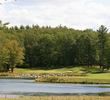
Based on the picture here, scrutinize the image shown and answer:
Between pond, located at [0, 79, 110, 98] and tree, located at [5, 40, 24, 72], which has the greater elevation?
tree, located at [5, 40, 24, 72]

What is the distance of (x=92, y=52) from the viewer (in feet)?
320

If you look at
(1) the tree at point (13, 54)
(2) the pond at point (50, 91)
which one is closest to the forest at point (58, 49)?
(1) the tree at point (13, 54)

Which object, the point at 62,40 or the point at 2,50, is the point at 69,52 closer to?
the point at 62,40

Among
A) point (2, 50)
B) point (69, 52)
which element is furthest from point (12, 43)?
point (69, 52)

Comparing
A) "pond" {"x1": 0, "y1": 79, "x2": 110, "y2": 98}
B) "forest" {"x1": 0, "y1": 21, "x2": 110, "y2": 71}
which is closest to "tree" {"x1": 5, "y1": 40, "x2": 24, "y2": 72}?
"forest" {"x1": 0, "y1": 21, "x2": 110, "y2": 71}

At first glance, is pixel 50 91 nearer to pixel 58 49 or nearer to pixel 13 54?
pixel 13 54

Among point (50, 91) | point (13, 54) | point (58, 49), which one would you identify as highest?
point (58, 49)

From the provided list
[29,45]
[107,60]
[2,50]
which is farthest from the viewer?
[29,45]

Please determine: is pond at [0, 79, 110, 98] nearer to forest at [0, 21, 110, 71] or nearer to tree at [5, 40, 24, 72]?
tree at [5, 40, 24, 72]

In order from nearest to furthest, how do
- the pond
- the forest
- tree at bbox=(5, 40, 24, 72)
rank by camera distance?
1. the pond
2. tree at bbox=(5, 40, 24, 72)
3. the forest

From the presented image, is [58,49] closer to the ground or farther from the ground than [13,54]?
farther from the ground

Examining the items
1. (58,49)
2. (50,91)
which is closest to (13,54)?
(58,49)

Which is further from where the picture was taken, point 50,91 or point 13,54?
point 13,54

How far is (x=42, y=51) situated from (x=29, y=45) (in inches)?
285
